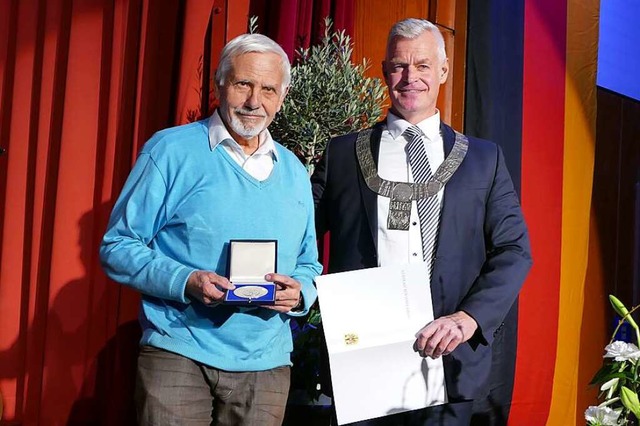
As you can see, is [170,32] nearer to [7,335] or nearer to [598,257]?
[7,335]

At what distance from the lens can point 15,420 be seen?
3.00 meters

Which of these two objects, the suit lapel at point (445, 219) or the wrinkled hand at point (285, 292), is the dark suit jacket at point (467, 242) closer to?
the suit lapel at point (445, 219)

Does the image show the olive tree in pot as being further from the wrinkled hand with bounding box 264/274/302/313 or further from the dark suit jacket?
the wrinkled hand with bounding box 264/274/302/313

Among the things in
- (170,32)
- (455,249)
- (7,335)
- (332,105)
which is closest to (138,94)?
(170,32)

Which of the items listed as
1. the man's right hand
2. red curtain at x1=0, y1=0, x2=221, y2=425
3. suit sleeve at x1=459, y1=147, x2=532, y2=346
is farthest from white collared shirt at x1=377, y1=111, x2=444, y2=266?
red curtain at x1=0, y1=0, x2=221, y2=425

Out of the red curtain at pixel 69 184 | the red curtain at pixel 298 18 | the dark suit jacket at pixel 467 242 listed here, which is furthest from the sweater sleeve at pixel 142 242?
the red curtain at pixel 298 18

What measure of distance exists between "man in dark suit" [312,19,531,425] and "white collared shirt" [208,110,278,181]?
301mm

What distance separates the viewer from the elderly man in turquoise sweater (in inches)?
72.7

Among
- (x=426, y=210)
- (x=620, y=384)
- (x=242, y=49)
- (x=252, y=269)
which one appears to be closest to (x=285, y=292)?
(x=252, y=269)

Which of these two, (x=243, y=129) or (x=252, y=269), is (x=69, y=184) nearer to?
(x=243, y=129)

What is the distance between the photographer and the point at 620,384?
1.45 m

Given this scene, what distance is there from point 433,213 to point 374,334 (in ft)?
1.23

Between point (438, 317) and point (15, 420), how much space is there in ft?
5.63

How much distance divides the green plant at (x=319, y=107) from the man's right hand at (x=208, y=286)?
1.34 m
